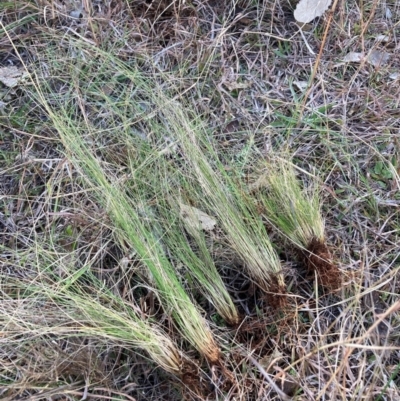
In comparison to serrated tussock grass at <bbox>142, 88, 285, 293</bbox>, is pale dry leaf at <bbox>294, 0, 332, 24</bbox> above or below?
above

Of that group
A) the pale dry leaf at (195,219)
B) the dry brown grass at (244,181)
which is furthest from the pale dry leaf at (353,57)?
the pale dry leaf at (195,219)

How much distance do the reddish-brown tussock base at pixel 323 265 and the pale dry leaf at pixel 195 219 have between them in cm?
26

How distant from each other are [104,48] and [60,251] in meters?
0.69

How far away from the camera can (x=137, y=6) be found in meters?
1.80

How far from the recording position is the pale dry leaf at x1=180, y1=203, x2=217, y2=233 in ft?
4.42

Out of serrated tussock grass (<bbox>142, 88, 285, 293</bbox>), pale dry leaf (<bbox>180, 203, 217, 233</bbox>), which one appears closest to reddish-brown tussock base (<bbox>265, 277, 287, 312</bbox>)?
serrated tussock grass (<bbox>142, 88, 285, 293</bbox>)

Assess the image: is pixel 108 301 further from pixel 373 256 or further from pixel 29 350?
pixel 373 256

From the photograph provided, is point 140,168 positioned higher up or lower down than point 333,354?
higher up

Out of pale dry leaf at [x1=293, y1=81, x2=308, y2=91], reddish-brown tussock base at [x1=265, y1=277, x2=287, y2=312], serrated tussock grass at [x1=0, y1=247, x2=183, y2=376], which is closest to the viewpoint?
serrated tussock grass at [x1=0, y1=247, x2=183, y2=376]

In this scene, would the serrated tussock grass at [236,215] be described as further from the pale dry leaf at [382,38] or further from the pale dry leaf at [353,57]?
the pale dry leaf at [382,38]

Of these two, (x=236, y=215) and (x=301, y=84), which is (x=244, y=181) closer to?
(x=236, y=215)

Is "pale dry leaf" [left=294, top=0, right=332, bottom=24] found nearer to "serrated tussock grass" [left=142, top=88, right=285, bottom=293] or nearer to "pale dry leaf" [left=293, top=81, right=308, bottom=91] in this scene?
"pale dry leaf" [left=293, top=81, right=308, bottom=91]

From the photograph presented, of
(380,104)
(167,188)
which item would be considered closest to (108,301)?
(167,188)

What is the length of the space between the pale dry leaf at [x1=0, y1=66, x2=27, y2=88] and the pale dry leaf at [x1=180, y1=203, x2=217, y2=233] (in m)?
0.73
